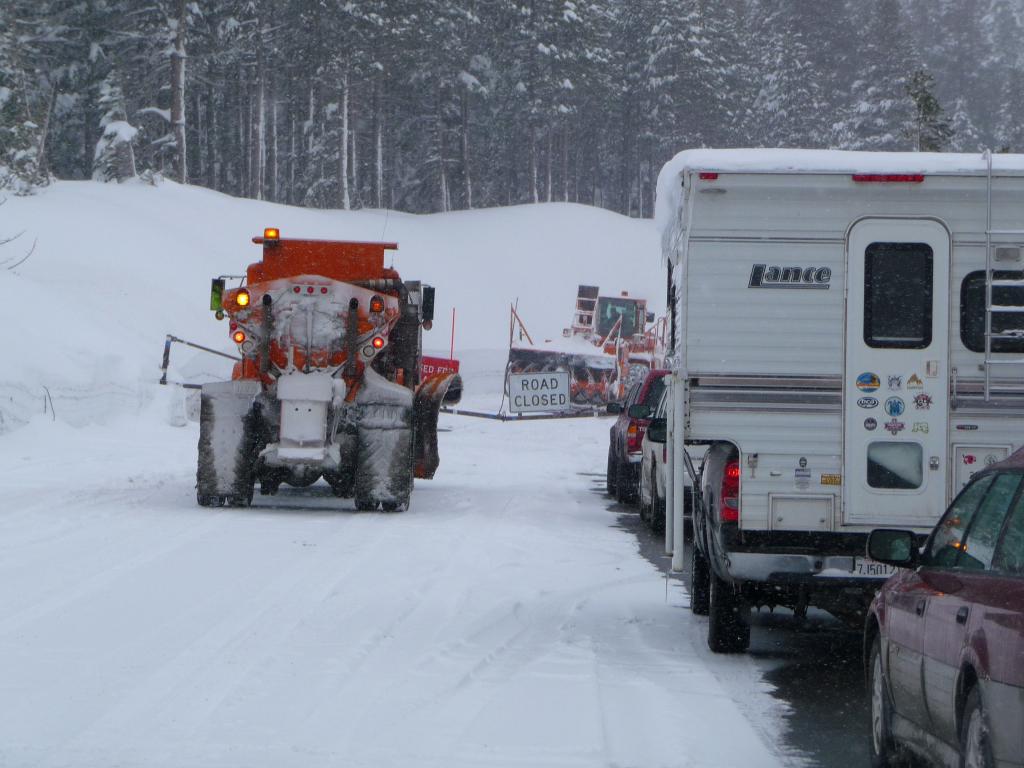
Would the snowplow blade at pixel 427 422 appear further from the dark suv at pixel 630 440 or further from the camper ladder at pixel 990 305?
the camper ladder at pixel 990 305

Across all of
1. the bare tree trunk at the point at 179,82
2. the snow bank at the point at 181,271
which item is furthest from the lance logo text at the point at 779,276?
the bare tree trunk at the point at 179,82

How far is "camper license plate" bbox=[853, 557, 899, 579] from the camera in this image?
877 centimetres

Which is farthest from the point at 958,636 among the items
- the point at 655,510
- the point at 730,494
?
the point at 655,510

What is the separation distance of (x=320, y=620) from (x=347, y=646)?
87 cm

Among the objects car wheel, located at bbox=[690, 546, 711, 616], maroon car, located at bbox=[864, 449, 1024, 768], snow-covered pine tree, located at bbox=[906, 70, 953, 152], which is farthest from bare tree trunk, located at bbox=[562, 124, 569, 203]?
maroon car, located at bbox=[864, 449, 1024, 768]

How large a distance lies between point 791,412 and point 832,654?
188 cm

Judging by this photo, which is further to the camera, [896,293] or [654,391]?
[654,391]

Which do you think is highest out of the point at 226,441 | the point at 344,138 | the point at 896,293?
the point at 344,138

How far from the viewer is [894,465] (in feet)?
29.9

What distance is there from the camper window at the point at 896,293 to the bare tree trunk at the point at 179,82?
5363 cm

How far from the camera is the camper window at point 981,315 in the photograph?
905 centimetres

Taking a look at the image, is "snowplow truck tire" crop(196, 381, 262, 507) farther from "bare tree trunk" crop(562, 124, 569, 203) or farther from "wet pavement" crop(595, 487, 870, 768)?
"bare tree trunk" crop(562, 124, 569, 203)

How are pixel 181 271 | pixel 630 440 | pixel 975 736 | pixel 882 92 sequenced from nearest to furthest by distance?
pixel 975 736
pixel 630 440
pixel 181 271
pixel 882 92

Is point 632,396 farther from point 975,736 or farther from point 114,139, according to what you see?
point 114,139
